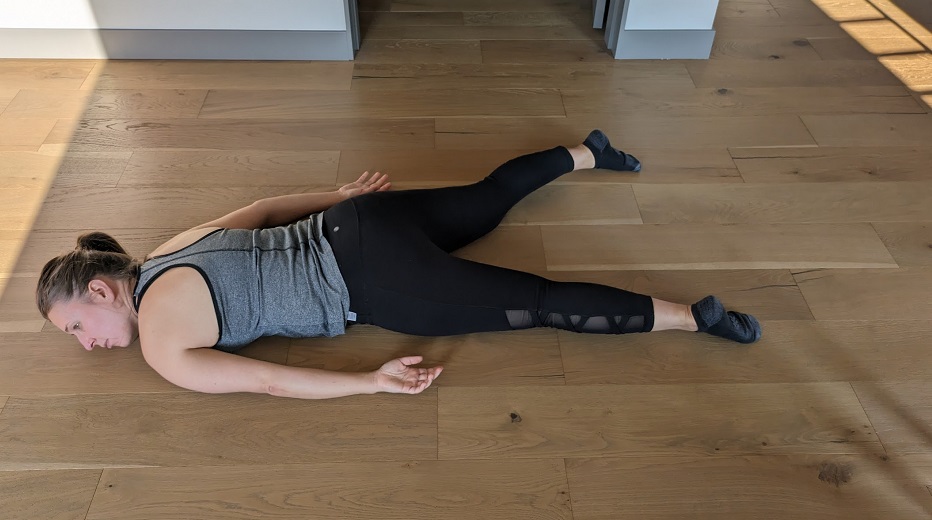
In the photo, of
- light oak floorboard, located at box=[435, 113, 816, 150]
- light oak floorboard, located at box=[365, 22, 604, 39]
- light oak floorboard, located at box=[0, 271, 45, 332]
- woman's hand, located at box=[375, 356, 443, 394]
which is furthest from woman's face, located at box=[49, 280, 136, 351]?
light oak floorboard, located at box=[365, 22, 604, 39]

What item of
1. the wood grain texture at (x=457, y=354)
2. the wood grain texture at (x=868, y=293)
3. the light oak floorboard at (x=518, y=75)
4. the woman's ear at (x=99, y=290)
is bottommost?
the wood grain texture at (x=457, y=354)

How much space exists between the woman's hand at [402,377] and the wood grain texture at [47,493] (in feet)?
1.92

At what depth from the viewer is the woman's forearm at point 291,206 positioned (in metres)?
1.67

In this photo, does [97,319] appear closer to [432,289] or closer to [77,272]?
[77,272]

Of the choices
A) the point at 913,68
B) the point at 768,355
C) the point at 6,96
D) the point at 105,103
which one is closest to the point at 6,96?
the point at 6,96

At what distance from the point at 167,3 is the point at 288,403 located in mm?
1591

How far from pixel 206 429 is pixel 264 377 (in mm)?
171

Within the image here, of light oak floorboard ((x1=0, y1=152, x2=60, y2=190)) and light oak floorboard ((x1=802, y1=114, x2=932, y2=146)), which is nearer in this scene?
light oak floorboard ((x1=0, y1=152, x2=60, y2=190))

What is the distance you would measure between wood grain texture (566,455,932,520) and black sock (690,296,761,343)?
11.4 inches

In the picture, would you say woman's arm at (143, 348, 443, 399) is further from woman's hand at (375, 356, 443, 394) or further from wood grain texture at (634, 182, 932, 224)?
wood grain texture at (634, 182, 932, 224)

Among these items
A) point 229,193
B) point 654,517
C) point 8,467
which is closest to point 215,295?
point 8,467

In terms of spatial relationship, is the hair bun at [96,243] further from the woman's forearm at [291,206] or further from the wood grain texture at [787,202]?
the wood grain texture at [787,202]

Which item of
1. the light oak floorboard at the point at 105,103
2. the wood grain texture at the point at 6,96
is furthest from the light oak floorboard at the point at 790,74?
the wood grain texture at the point at 6,96

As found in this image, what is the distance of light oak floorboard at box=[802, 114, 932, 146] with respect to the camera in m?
2.17
